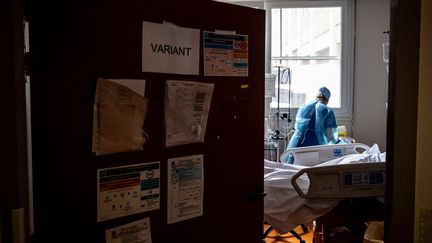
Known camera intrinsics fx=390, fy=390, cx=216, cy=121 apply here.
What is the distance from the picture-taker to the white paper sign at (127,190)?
1286 mm

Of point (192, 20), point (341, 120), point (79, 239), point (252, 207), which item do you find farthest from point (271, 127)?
point (79, 239)

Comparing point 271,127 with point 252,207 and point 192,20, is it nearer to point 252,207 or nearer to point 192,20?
point 252,207

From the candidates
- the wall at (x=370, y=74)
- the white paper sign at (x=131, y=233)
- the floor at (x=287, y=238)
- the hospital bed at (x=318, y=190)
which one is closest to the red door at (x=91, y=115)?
the white paper sign at (x=131, y=233)

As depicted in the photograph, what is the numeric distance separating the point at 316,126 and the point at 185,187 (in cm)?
293

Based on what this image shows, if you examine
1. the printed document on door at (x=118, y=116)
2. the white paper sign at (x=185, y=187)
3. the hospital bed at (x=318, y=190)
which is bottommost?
the hospital bed at (x=318, y=190)

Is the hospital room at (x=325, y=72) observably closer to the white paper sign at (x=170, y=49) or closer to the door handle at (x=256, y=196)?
the door handle at (x=256, y=196)

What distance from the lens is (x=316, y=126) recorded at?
4.20m

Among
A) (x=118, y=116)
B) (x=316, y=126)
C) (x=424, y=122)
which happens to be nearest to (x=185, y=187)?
(x=118, y=116)

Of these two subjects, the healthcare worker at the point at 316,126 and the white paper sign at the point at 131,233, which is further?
the healthcare worker at the point at 316,126

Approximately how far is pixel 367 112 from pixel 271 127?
3.81ft

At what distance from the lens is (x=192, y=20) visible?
Answer: 1484mm

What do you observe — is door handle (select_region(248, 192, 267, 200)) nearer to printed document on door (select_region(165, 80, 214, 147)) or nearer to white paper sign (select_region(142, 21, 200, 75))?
printed document on door (select_region(165, 80, 214, 147))

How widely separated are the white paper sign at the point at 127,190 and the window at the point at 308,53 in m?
3.41

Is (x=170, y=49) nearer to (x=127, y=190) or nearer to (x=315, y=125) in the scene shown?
(x=127, y=190)
